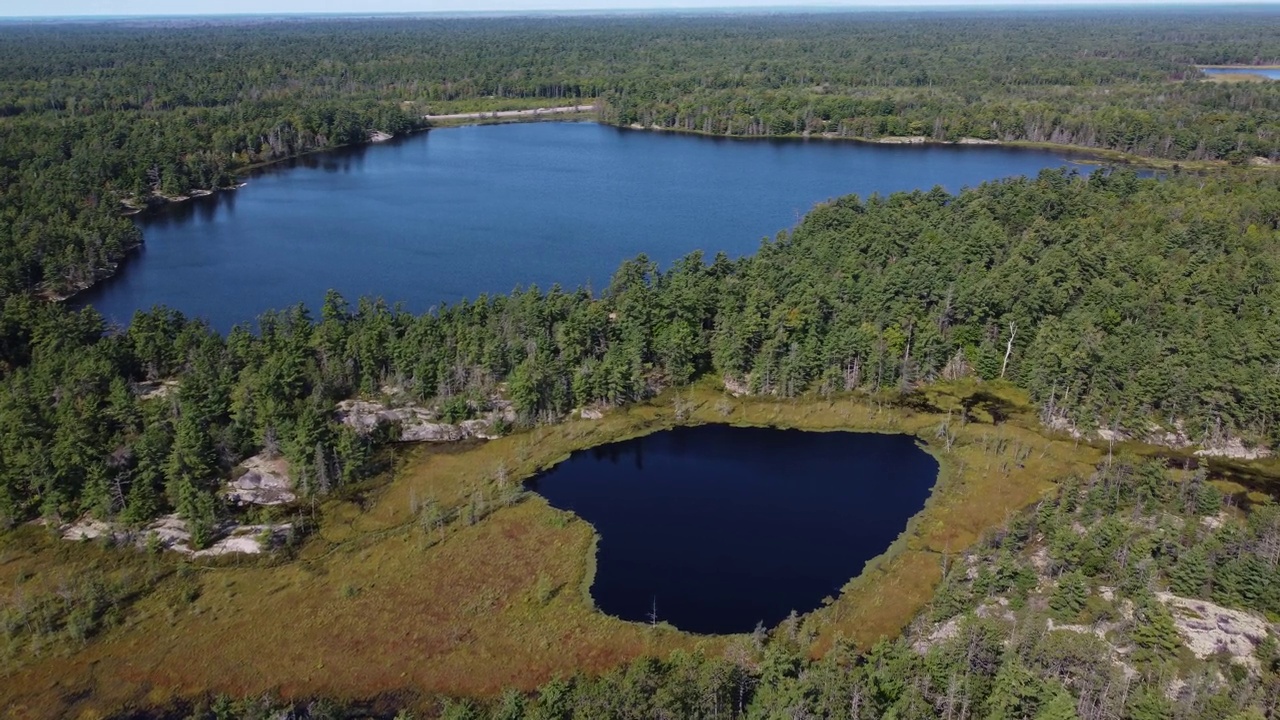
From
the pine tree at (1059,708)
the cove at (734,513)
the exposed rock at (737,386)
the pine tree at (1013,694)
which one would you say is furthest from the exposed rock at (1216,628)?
the exposed rock at (737,386)

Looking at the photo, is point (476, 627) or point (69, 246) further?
point (69, 246)

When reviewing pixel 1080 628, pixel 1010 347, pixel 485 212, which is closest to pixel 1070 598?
pixel 1080 628

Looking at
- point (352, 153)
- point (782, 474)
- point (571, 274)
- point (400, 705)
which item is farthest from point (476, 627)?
point (352, 153)

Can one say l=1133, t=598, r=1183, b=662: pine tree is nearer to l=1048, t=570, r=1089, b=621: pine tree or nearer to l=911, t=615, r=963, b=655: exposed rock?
l=1048, t=570, r=1089, b=621: pine tree

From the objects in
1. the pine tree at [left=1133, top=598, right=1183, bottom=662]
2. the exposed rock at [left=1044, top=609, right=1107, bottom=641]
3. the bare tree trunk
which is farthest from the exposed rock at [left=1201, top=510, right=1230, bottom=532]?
the bare tree trunk

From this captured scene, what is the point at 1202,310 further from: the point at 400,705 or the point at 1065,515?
the point at 400,705

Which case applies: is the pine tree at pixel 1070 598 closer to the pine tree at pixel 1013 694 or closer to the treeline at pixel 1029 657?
the treeline at pixel 1029 657

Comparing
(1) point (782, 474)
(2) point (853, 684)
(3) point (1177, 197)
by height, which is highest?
(3) point (1177, 197)
